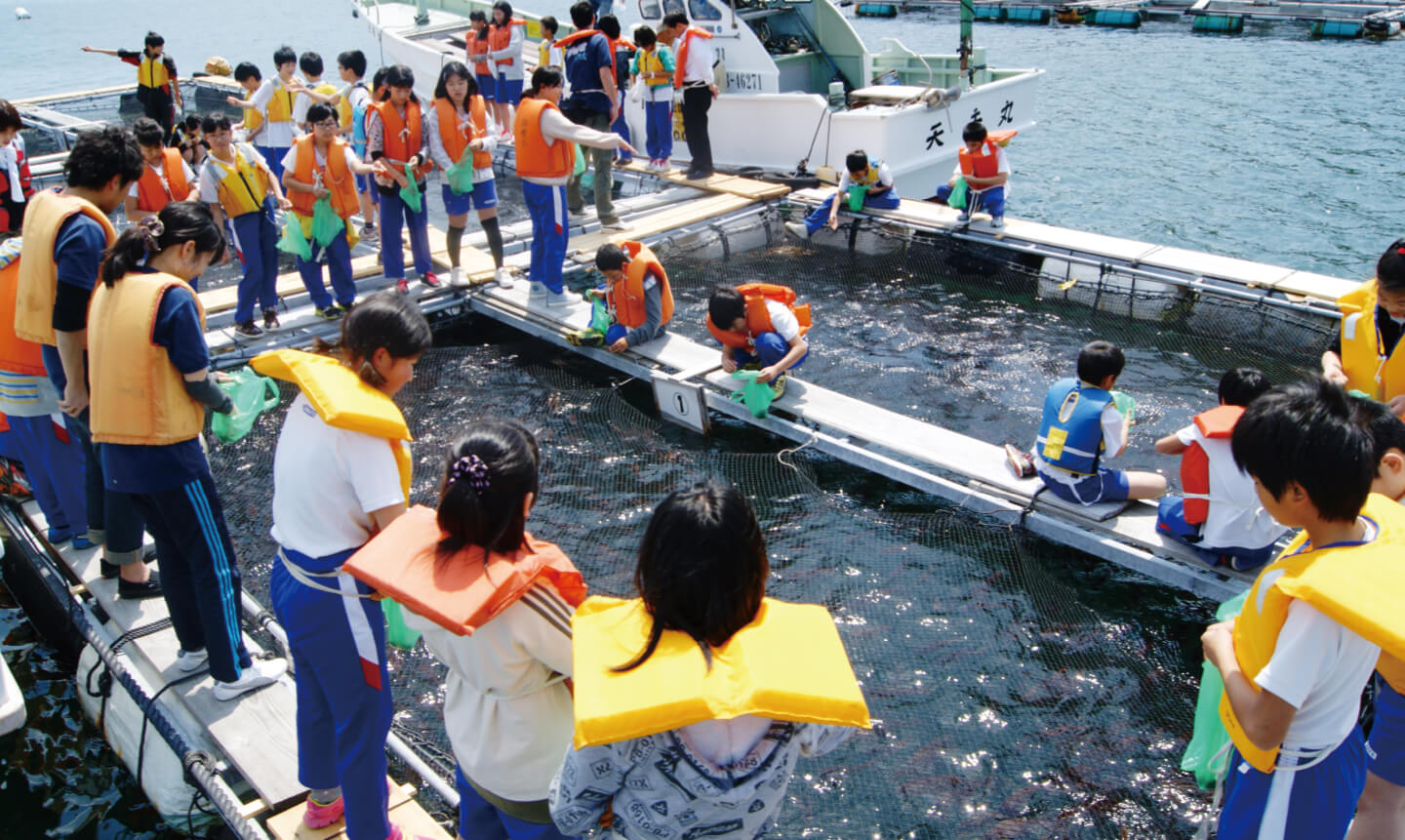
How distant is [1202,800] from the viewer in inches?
135

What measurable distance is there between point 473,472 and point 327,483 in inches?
25.9

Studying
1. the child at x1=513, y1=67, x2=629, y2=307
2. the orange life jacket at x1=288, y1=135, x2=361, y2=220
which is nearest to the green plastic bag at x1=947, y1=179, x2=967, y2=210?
the child at x1=513, y1=67, x2=629, y2=307

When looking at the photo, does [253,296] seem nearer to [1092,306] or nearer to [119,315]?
[119,315]

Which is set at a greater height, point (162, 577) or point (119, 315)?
point (119, 315)

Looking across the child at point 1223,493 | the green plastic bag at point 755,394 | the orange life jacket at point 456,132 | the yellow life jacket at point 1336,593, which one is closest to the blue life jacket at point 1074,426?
the child at point 1223,493

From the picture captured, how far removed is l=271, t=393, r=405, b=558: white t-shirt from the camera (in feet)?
8.17

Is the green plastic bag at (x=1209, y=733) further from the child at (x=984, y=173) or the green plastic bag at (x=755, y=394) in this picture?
the child at (x=984, y=173)

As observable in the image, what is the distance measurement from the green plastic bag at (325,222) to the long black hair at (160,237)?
3787mm

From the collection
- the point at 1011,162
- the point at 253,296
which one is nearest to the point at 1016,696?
the point at 253,296

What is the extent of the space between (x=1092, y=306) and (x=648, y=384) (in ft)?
12.1

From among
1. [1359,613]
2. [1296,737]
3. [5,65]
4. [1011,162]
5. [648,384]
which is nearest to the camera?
[1359,613]

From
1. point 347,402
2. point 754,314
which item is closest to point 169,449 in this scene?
point 347,402

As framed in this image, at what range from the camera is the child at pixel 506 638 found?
2.08 metres

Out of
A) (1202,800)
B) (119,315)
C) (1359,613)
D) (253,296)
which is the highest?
(119,315)
